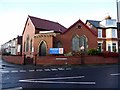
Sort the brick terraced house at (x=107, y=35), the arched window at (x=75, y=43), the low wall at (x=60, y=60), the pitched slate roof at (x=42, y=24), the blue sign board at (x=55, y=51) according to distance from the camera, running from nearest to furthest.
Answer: the low wall at (x=60, y=60) → the blue sign board at (x=55, y=51) → the arched window at (x=75, y=43) → the pitched slate roof at (x=42, y=24) → the brick terraced house at (x=107, y=35)

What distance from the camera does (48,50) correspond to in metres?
36.6

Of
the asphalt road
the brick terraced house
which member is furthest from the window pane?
the asphalt road

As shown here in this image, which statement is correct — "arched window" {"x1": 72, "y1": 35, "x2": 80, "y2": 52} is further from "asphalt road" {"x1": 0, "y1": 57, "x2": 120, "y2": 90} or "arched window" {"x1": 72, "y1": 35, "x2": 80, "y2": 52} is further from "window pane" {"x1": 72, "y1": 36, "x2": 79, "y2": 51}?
"asphalt road" {"x1": 0, "y1": 57, "x2": 120, "y2": 90}

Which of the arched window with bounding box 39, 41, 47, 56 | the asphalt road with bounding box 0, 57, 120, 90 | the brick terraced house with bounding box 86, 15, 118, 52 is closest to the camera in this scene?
the asphalt road with bounding box 0, 57, 120, 90

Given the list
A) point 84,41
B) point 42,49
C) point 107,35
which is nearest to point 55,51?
point 42,49

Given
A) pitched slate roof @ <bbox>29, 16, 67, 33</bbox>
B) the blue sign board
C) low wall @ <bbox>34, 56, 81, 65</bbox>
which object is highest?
pitched slate roof @ <bbox>29, 16, 67, 33</bbox>

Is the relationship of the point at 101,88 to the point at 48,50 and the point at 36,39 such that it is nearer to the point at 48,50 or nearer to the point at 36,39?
the point at 48,50

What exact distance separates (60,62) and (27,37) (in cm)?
1569

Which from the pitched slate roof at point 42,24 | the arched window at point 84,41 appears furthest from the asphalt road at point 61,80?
the pitched slate roof at point 42,24

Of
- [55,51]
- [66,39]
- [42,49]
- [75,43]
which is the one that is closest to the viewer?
[55,51]

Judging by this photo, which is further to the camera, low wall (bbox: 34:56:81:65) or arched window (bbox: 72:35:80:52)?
arched window (bbox: 72:35:80:52)

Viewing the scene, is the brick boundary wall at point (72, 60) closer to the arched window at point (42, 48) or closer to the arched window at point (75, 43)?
the arched window at point (42, 48)

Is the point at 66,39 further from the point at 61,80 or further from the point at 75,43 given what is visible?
the point at 61,80

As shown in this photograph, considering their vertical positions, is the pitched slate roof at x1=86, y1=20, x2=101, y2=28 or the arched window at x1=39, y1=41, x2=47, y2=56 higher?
the pitched slate roof at x1=86, y1=20, x2=101, y2=28
